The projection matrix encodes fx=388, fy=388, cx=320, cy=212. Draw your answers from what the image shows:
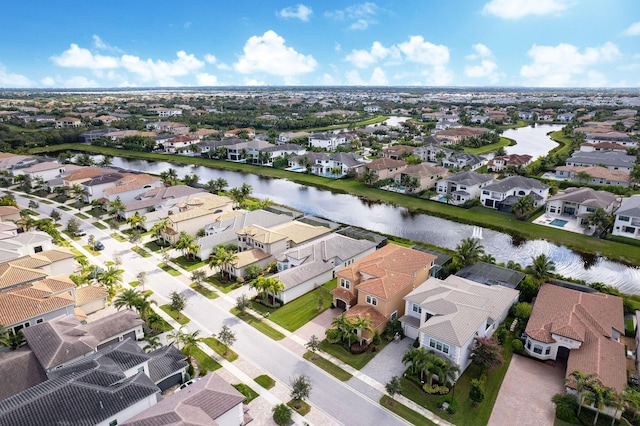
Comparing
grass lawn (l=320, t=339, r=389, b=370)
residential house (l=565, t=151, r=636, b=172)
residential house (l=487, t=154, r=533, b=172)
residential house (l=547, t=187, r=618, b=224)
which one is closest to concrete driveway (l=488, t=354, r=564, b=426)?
grass lawn (l=320, t=339, r=389, b=370)

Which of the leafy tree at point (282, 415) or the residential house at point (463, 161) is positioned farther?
the residential house at point (463, 161)

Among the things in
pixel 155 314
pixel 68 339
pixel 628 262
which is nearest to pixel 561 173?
pixel 628 262

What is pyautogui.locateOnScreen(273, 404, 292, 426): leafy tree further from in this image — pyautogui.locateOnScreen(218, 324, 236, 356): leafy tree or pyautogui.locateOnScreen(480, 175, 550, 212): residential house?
pyautogui.locateOnScreen(480, 175, 550, 212): residential house

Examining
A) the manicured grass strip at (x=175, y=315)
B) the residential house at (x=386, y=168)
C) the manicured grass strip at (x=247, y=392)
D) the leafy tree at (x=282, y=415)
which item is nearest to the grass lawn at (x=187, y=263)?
the manicured grass strip at (x=175, y=315)

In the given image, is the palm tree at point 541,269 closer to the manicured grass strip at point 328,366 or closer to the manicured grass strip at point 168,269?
the manicured grass strip at point 328,366

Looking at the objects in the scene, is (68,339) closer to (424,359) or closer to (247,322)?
(247,322)
